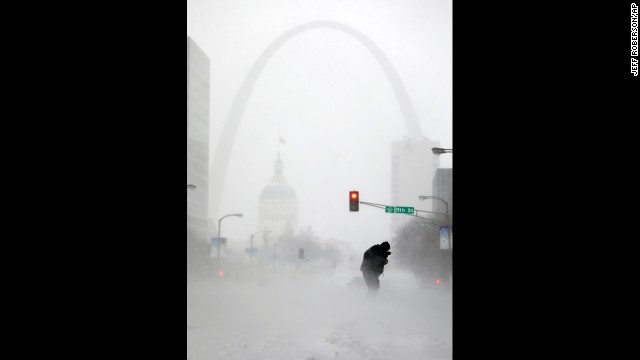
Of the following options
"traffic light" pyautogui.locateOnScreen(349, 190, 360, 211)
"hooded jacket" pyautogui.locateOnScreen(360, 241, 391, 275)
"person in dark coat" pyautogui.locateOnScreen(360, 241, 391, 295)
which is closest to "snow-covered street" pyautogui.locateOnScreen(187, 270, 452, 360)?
"person in dark coat" pyautogui.locateOnScreen(360, 241, 391, 295)

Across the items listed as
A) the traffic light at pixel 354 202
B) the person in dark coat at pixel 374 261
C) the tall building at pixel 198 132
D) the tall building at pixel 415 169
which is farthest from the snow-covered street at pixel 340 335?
the tall building at pixel 415 169

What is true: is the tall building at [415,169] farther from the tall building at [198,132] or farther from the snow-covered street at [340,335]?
the snow-covered street at [340,335]

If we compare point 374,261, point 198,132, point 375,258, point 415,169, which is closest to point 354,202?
point 374,261

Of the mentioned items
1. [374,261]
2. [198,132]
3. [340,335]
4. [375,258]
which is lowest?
[340,335]

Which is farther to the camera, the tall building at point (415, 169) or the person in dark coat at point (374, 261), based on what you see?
the tall building at point (415, 169)

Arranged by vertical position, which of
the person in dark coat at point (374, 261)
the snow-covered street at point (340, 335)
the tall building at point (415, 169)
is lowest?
the snow-covered street at point (340, 335)

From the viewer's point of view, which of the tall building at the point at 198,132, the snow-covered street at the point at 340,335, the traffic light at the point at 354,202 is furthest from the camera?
the tall building at the point at 198,132

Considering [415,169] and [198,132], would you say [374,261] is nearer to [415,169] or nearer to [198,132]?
[198,132]

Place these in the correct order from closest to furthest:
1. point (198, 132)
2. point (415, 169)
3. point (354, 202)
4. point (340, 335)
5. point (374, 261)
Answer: point (374, 261), point (340, 335), point (354, 202), point (198, 132), point (415, 169)
